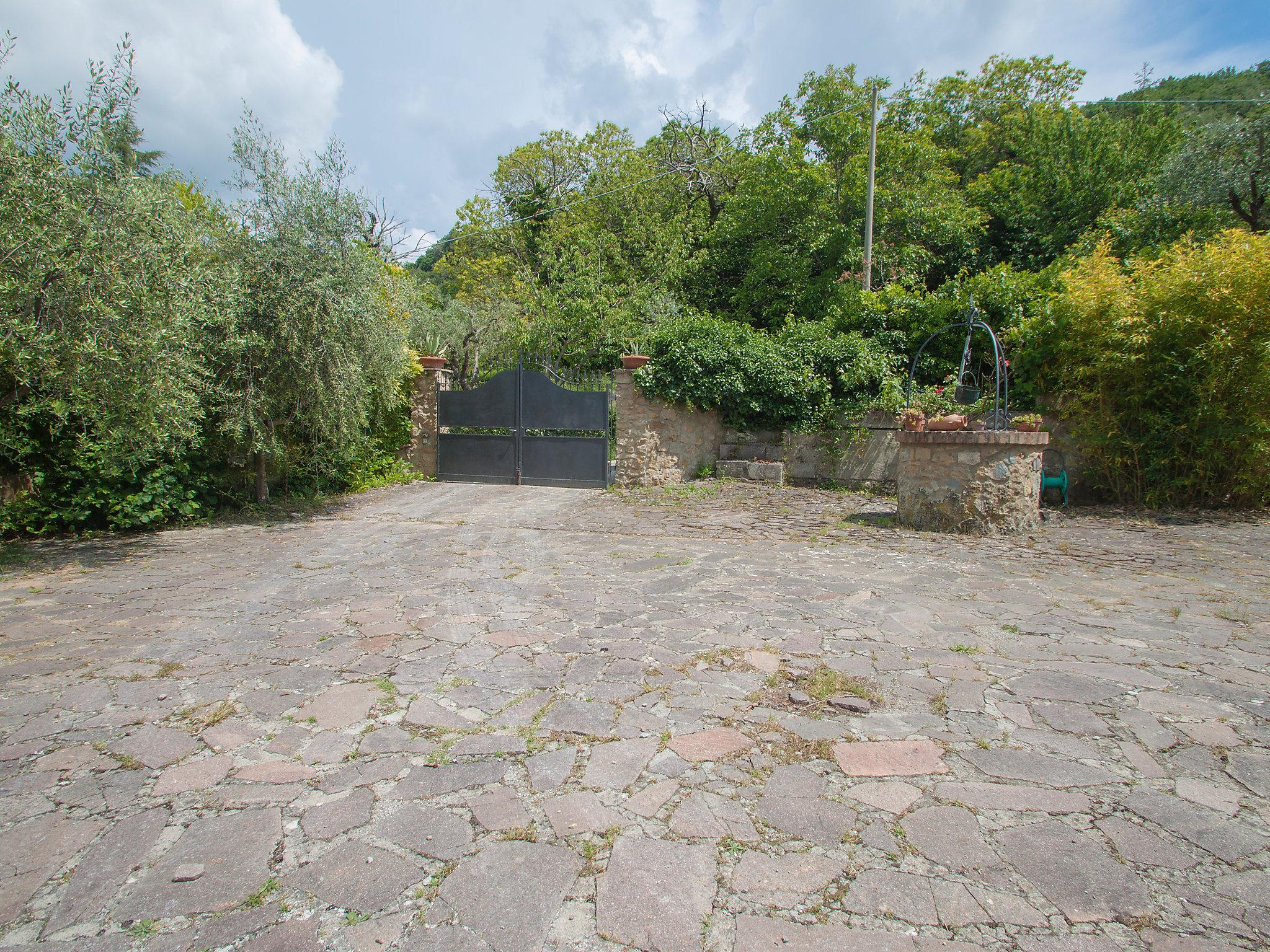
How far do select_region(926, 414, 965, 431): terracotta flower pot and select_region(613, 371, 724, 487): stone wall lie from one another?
12.6ft

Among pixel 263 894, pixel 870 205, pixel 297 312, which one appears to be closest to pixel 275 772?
pixel 263 894

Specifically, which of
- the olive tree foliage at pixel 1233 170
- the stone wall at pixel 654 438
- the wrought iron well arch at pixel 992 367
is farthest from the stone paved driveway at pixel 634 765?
the olive tree foliage at pixel 1233 170

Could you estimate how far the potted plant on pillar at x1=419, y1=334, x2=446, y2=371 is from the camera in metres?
10.6

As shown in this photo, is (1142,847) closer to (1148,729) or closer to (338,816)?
(1148,729)

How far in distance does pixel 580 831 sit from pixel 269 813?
3.24 feet

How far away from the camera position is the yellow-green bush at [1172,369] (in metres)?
7.07

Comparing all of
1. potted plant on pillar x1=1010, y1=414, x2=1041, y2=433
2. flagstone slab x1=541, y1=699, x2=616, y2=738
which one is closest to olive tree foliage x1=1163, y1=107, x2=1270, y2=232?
potted plant on pillar x1=1010, y1=414, x2=1041, y2=433

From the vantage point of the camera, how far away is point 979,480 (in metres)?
6.52

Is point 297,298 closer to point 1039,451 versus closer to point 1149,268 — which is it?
point 1039,451

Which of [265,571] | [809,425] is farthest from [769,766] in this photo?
[809,425]

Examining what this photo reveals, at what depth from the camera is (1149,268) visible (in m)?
7.92

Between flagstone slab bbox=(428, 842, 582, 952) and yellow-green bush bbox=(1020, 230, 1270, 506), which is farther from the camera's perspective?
yellow-green bush bbox=(1020, 230, 1270, 506)

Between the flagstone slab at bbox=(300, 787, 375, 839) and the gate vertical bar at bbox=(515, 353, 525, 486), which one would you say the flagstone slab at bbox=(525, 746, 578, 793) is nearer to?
the flagstone slab at bbox=(300, 787, 375, 839)

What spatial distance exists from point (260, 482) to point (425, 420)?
9.82 ft
